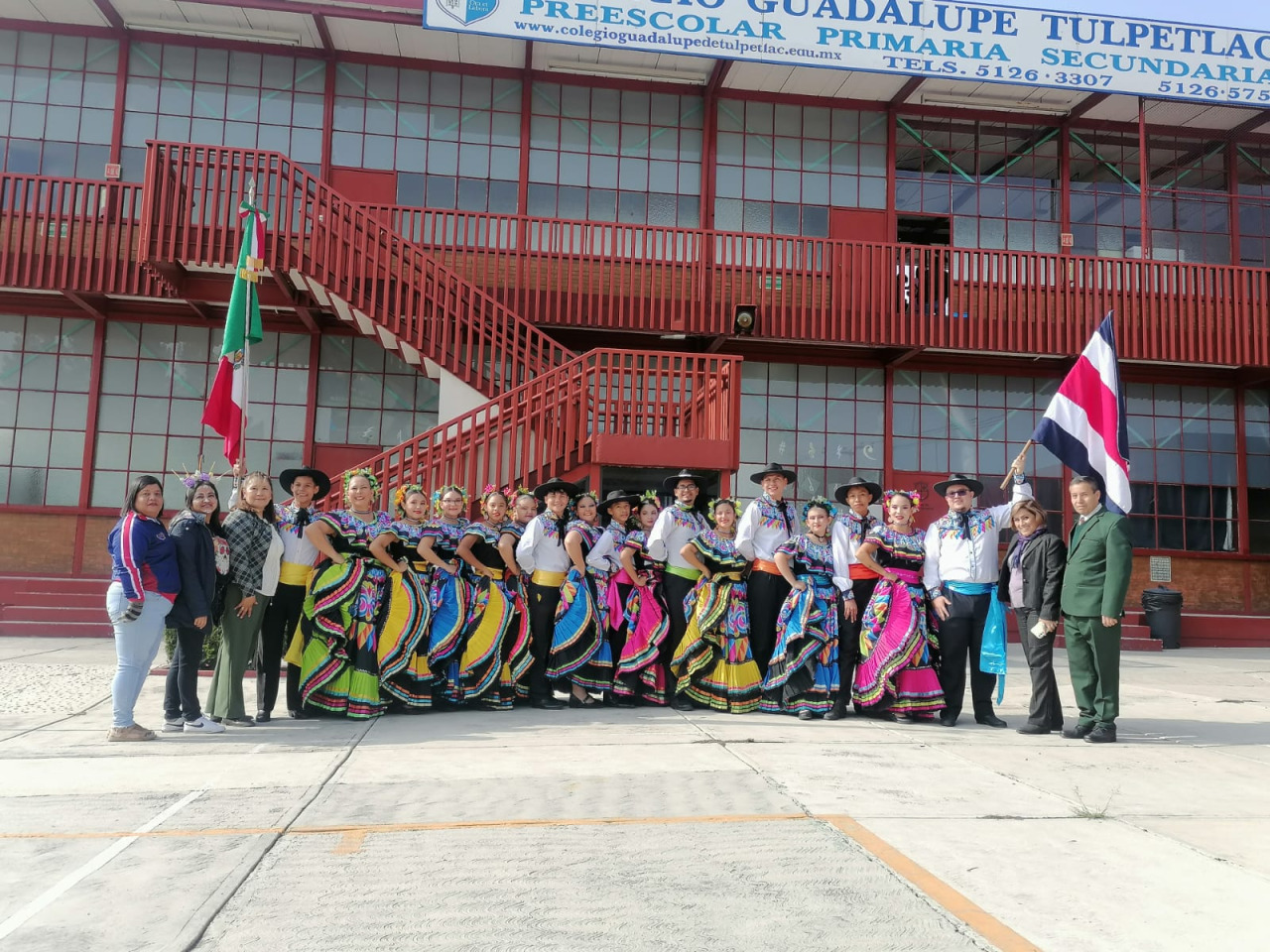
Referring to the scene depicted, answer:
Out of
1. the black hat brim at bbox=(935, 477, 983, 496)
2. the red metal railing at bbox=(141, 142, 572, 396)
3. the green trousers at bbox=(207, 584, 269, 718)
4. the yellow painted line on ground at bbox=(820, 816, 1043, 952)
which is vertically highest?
the red metal railing at bbox=(141, 142, 572, 396)

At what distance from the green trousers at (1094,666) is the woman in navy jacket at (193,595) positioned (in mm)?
5325

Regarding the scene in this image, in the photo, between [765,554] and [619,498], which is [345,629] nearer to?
[619,498]

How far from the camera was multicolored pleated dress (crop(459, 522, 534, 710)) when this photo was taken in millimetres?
6977

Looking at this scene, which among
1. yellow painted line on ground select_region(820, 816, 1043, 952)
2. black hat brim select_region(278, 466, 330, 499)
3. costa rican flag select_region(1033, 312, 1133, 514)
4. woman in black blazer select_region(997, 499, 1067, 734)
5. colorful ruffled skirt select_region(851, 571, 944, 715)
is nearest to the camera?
yellow painted line on ground select_region(820, 816, 1043, 952)

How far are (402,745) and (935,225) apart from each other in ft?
40.2

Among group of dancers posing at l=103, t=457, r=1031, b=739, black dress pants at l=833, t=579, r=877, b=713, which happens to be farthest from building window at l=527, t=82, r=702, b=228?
black dress pants at l=833, t=579, r=877, b=713

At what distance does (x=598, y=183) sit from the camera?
14.3 m

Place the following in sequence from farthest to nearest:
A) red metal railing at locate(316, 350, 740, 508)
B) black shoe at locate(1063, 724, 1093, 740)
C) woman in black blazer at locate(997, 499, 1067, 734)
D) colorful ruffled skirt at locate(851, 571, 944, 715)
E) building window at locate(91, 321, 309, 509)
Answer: building window at locate(91, 321, 309, 509), red metal railing at locate(316, 350, 740, 508), colorful ruffled skirt at locate(851, 571, 944, 715), woman in black blazer at locate(997, 499, 1067, 734), black shoe at locate(1063, 724, 1093, 740)

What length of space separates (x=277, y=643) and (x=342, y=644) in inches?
18.4

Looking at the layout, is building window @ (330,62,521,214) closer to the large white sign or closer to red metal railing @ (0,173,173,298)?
the large white sign

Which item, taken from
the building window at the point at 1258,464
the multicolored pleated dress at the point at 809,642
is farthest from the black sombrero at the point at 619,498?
the building window at the point at 1258,464

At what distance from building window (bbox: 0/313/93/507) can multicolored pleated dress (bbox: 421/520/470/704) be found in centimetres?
836

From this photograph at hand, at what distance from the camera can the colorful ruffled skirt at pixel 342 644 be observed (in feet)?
21.3

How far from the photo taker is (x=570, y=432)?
33.0 feet
